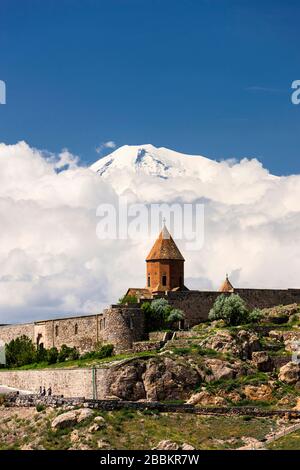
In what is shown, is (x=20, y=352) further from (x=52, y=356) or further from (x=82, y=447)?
(x=82, y=447)

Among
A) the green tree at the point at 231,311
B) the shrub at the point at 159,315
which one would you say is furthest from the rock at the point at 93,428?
the green tree at the point at 231,311

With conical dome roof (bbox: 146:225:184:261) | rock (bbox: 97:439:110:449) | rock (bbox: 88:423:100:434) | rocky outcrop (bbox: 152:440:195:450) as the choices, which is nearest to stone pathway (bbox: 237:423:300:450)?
rocky outcrop (bbox: 152:440:195:450)

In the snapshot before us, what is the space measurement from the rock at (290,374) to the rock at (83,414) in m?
11.9

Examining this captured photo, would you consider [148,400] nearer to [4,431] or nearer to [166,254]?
[4,431]

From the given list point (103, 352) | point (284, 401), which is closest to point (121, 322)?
point (103, 352)

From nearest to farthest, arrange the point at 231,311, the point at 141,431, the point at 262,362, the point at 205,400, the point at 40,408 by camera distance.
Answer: the point at 141,431, the point at 40,408, the point at 205,400, the point at 262,362, the point at 231,311

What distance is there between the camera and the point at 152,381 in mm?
59750

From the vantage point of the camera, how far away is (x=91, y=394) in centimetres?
5981

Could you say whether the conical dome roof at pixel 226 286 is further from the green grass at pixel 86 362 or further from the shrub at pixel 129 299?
the green grass at pixel 86 362

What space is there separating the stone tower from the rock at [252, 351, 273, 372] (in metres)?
16.8

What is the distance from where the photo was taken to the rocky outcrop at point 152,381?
59375mm

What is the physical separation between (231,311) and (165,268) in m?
9.08

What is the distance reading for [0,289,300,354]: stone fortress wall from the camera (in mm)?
68750
